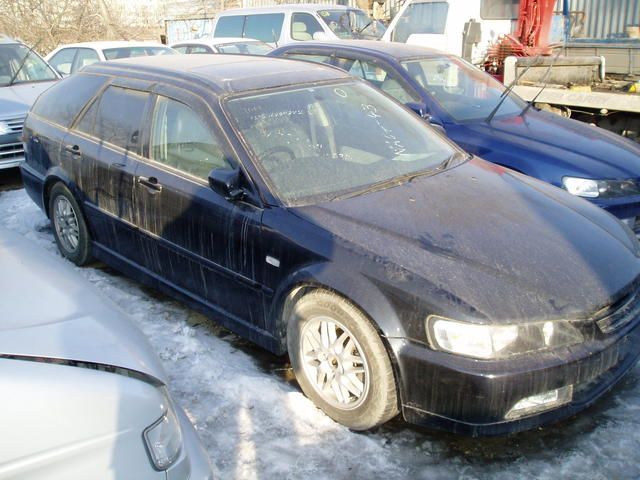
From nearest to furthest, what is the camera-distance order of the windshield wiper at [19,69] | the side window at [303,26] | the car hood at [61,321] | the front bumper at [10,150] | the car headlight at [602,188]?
the car hood at [61,321]
the car headlight at [602,188]
the front bumper at [10,150]
the windshield wiper at [19,69]
the side window at [303,26]

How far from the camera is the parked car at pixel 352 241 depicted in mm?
2734

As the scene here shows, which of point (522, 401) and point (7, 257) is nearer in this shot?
point (7, 257)

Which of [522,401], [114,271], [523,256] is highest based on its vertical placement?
[523,256]

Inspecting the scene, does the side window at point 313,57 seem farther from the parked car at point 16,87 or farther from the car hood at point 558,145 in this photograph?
the parked car at point 16,87

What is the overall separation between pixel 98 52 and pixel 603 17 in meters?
8.62

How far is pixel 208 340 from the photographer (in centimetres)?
Result: 395

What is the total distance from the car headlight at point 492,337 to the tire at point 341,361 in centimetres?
28

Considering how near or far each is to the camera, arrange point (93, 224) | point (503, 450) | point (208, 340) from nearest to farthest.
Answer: point (503, 450) < point (208, 340) < point (93, 224)

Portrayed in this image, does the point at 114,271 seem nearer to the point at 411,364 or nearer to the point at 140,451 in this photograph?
the point at 411,364

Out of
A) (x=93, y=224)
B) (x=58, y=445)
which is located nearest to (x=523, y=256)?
(x=58, y=445)

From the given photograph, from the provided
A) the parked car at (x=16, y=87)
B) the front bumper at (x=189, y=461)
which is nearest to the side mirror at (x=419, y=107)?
the front bumper at (x=189, y=461)

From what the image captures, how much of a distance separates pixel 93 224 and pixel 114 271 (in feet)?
1.64

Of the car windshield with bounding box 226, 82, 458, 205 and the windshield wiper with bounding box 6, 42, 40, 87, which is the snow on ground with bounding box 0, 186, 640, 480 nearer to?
the car windshield with bounding box 226, 82, 458, 205

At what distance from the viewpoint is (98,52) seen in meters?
10.4
